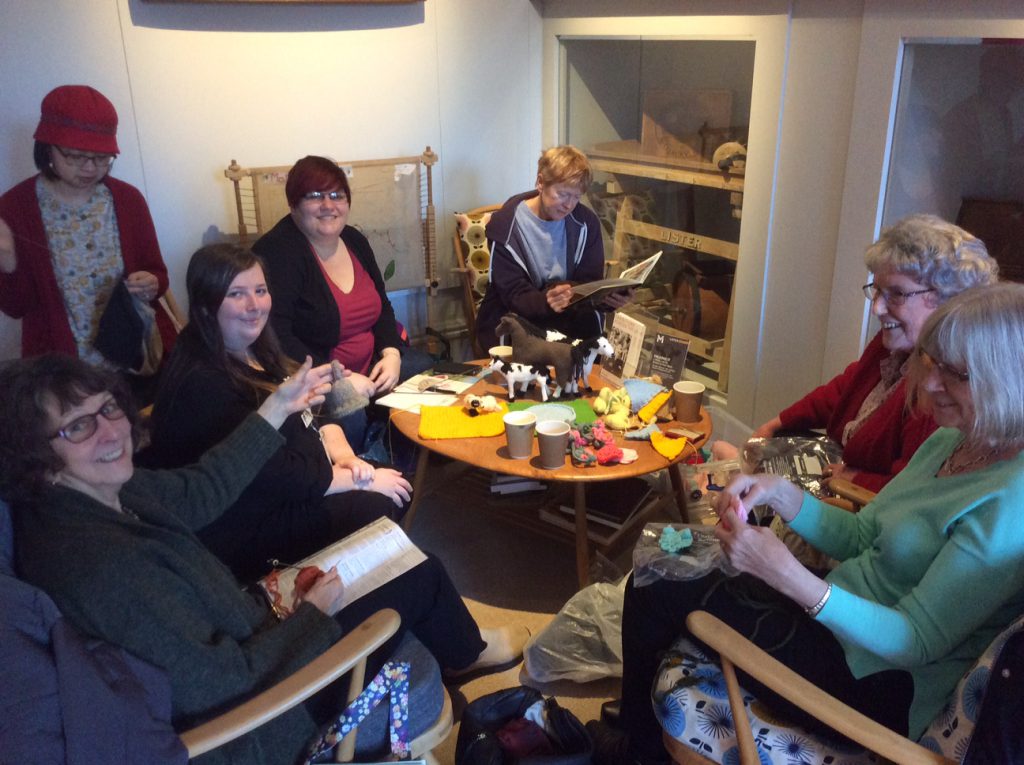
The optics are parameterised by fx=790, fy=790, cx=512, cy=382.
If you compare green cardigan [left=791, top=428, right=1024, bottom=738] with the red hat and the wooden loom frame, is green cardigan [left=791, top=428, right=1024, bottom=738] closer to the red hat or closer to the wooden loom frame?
the red hat

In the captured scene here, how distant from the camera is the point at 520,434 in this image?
213 cm

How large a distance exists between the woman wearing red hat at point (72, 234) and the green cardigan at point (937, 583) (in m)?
2.30

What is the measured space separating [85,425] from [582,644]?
133cm

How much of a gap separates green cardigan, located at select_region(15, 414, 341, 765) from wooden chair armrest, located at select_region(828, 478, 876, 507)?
3.78ft

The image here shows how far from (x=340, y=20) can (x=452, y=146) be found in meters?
0.73

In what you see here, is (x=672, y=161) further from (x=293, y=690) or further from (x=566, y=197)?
(x=293, y=690)

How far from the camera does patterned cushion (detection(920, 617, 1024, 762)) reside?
1129 millimetres

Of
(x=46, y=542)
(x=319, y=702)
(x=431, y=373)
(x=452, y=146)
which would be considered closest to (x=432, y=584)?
(x=319, y=702)

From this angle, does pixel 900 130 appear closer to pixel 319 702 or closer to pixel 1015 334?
pixel 1015 334

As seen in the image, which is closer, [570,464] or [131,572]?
[131,572]

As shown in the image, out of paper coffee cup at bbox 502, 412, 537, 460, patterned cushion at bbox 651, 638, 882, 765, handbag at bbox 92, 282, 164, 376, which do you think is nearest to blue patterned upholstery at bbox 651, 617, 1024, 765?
patterned cushion at bbox 651, 638, 882, 765

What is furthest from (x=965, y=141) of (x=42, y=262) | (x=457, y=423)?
(x=42, y=262)

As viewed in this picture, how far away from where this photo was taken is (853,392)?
210cm

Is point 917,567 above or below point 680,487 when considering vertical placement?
above
